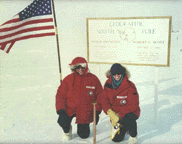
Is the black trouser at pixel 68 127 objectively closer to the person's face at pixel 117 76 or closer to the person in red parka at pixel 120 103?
the person in red parka at pixel 120 103

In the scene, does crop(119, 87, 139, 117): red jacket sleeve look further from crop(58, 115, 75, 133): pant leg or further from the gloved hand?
crop(58, 115, 75, 133): pant leg

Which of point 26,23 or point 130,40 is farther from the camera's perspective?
point 130,40

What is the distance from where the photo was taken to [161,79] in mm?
7258

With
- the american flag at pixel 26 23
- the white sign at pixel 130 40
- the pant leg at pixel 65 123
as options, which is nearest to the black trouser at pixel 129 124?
the pant leg at pixel 65 123

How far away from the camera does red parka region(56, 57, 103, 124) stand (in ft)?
12.0

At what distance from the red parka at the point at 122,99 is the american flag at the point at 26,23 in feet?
5.09

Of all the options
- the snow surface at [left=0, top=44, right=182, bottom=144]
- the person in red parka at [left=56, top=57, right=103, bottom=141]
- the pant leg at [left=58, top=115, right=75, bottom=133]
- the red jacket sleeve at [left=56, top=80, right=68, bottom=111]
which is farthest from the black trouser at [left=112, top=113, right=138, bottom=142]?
the red jacket sleeve at [left=56, top=80, right=68, bottom=111]

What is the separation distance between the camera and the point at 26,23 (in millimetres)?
3959

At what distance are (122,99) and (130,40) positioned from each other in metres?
1.22

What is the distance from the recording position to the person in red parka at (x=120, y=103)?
3365 mm

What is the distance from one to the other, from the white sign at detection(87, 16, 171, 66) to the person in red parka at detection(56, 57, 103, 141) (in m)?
0.81

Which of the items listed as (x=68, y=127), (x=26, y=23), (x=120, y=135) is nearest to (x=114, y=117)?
(x=120, y=135)

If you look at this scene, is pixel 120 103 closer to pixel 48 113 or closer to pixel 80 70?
pixel 80 70

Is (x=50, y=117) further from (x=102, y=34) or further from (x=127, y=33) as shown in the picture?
(x=127, y=33)
